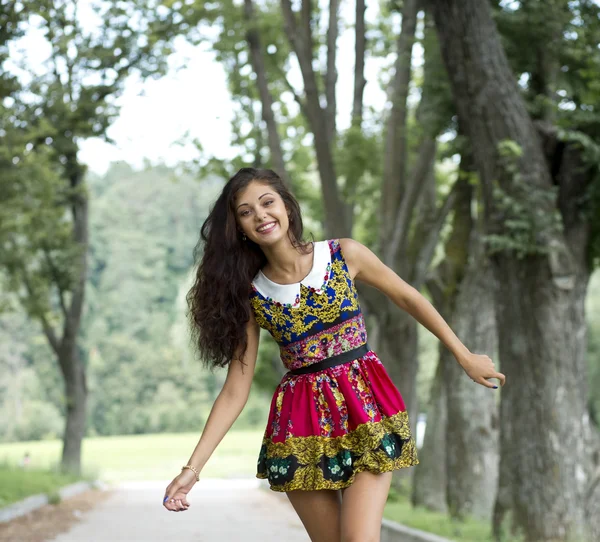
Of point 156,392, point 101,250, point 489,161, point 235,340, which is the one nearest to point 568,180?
point 489,161

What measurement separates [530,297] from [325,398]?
529 centimetres

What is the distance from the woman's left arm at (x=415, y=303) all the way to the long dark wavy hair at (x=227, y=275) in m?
0.23

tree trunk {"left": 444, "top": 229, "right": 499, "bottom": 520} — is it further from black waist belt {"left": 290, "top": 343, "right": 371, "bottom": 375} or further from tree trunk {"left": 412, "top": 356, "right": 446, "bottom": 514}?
black waist belt {"left": 290, "top": 343, "right": 371, "bottom": 375}

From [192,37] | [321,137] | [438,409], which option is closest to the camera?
[321,137]

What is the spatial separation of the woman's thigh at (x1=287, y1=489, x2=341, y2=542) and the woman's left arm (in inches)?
30.4

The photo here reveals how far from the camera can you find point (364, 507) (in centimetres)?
416

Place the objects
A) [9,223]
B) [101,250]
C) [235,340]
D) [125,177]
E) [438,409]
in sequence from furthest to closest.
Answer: [125,177] < [101,250] < [438,409] < [9,223] < [235,340]

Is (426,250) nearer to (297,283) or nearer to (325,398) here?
(297,283)

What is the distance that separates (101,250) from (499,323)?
2881 inches

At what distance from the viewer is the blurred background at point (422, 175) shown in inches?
364

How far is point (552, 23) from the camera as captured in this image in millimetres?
10562

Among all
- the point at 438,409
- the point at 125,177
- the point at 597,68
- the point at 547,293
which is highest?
the point at 125,177

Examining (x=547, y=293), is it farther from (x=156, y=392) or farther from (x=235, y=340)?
(x=156, y=392)

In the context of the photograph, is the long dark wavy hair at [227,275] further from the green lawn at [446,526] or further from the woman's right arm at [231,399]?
the green lawn at [446,526]
